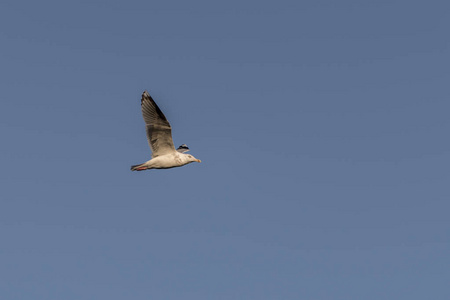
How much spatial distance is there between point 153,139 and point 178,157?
2.92 m

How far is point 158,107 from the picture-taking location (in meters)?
54.4

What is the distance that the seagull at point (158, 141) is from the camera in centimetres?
5481

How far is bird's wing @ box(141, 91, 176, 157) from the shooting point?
5469cm

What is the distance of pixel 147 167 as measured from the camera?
57125 millimetres

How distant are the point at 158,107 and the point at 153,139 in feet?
9.69

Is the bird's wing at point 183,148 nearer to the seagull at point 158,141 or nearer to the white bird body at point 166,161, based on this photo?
the seagull at point 158,141

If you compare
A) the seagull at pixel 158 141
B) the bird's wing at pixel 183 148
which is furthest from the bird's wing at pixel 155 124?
the bird's wing at pixel 183 148

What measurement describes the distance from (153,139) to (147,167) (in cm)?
269

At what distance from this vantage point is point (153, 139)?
183 feet

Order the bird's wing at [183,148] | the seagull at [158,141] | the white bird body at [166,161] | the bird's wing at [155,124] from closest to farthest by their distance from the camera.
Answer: the bird's wing at [155,124] < the seagull at [158,141] < the white bird body at [166,161] < the bird's wing at [183,148]

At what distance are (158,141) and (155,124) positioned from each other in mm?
1701

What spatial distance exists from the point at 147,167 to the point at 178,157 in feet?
8.86

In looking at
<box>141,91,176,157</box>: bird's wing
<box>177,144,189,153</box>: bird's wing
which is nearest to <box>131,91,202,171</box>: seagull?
<box>141,91,176,157</box>: bird's wing

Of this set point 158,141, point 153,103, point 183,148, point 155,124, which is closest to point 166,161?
point 158,141
